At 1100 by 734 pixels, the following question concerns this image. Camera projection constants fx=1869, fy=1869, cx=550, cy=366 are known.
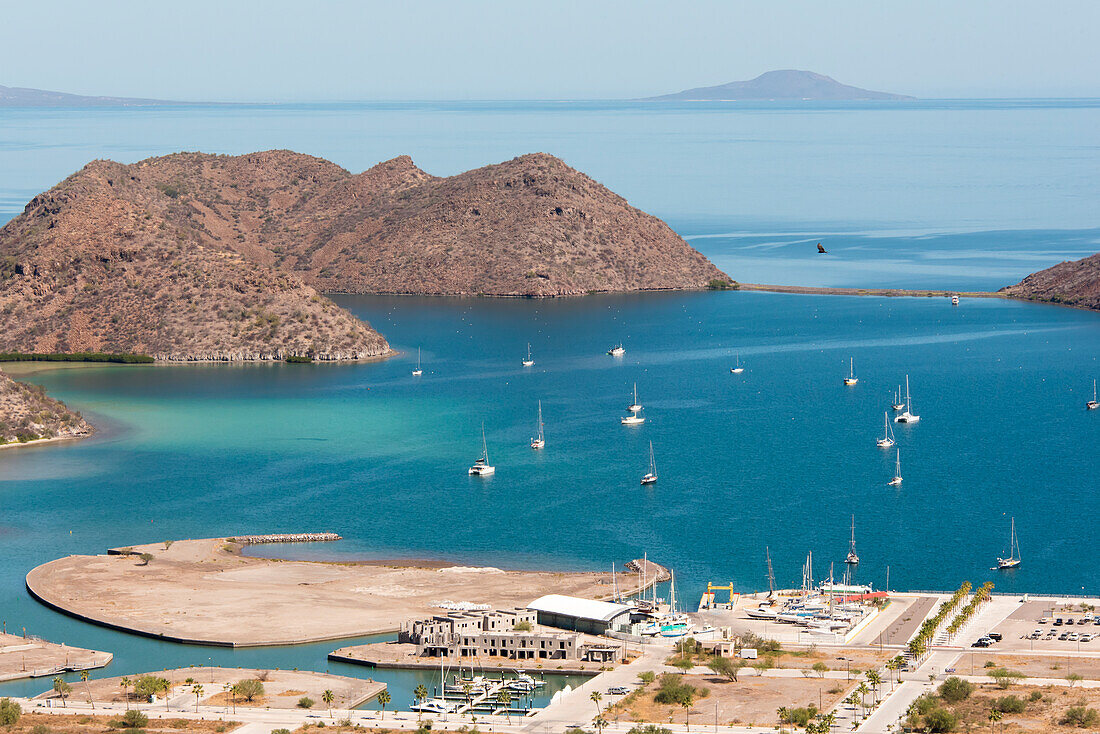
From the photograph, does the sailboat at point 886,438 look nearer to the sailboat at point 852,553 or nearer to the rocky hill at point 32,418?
the sailboat at point 852,553

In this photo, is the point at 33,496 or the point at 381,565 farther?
the point at 33,496

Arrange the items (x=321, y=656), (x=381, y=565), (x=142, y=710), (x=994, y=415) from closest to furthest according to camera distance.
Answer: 1. (x=142, y=710)
2. (x=321, y=656)
3. (x=381, y=565)
4. (x=994, y=415)

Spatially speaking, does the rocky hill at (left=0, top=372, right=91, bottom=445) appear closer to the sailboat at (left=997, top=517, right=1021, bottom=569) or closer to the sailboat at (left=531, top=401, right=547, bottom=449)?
the sailboat at (left=531, top=401, right=547, bottom=449)

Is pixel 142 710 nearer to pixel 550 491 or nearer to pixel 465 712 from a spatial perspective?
pixel 465 712

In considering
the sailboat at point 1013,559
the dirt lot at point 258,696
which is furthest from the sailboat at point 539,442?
the dirt lot at point 258,696

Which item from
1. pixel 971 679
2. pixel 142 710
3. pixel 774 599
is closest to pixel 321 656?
pixel 142 710

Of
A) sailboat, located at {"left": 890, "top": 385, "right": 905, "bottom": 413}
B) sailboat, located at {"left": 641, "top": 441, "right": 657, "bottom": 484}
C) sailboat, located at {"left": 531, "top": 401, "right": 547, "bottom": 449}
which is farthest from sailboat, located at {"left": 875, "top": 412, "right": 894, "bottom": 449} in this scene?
sailboat, located at {"left": 531, "top": 401, "right": 547, "bottom": 449}

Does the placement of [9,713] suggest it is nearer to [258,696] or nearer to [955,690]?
[258,696]
